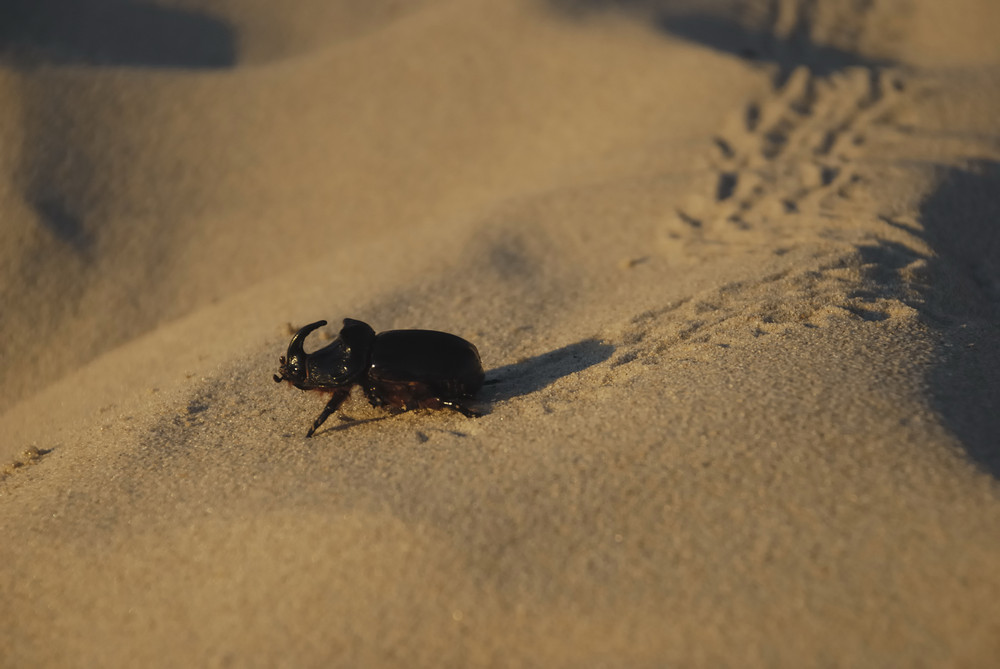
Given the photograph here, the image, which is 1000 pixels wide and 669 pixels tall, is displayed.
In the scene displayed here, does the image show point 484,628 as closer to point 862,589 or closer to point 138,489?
point 862,589

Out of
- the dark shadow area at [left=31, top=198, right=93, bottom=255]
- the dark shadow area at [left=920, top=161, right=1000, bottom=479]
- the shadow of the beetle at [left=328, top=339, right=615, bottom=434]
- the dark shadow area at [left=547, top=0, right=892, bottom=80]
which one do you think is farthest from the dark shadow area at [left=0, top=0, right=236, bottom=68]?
the dark shadow area at [left=920, top=161, right=1000, bottom=479]

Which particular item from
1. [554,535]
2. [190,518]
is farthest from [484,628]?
[190,518]

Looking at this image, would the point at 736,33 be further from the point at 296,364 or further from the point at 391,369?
the point at 296,364

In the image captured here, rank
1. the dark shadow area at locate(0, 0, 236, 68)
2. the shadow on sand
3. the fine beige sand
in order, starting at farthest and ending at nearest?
the dark shadow area at locate(0, 0, 236, 68), the shadow on sand, the fine beige sand

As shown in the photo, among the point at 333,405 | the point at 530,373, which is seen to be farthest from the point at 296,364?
the point at 530,373

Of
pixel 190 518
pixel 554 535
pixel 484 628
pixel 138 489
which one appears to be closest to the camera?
pixel 484 628

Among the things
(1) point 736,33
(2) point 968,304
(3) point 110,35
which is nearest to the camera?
(2) point 968,304

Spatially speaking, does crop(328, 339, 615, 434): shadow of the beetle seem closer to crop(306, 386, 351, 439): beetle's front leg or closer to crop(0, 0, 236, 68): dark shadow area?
crop(306, 386, 351, 439): beetle's front leg
